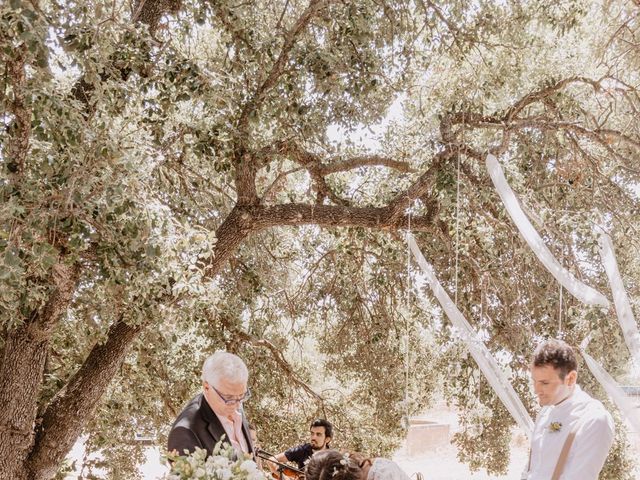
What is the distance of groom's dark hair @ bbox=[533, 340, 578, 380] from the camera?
2.96 meters

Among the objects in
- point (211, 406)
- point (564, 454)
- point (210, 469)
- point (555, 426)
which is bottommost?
point (210, 469)

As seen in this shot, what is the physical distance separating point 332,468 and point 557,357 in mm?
1003

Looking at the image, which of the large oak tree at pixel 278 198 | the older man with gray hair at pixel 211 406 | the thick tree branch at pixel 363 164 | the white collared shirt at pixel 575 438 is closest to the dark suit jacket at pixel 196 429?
the older man with gray hair at pixel 211 406

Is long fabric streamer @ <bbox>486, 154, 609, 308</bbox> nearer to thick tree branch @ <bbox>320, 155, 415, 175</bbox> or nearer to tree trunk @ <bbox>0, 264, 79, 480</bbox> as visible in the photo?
thick tree branch @ <bbox>320, 155, 415, 175</bbox>

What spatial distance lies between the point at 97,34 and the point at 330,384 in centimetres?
1153

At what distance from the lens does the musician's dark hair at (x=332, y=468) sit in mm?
3100

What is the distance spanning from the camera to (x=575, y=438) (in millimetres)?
2889

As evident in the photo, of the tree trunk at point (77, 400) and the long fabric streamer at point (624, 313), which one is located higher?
the long fabric streamer at point (624, 313)

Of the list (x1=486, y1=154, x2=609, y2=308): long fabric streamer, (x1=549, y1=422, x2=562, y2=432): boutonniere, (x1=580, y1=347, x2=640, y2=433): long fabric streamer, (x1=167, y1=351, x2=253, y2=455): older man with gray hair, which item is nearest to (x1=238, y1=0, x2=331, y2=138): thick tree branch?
(x1=486, y1=154, x2=609, y2=308): long fabric streamer

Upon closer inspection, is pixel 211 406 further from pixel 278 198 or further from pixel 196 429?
pixel 278 198

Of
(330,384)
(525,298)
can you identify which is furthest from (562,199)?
(330,384)

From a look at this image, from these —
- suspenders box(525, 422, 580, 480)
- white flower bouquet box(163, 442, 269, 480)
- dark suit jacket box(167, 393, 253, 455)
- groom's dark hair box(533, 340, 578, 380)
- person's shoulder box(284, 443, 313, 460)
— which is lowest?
white flower bouquet box(163, 442, 269, 480)

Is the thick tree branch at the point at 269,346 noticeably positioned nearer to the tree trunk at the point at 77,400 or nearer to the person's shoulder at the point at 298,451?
the tree trunk at the point at 77,400

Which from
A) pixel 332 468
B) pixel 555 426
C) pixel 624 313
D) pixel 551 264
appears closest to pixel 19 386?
pixel 332 468
